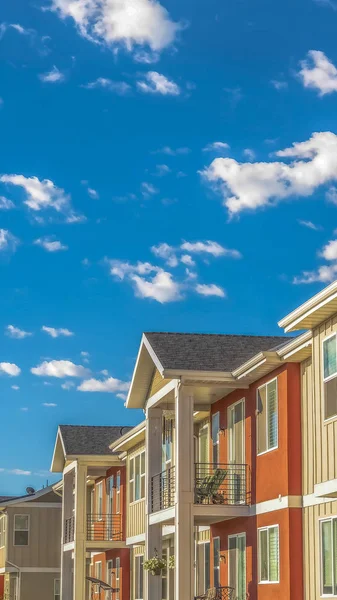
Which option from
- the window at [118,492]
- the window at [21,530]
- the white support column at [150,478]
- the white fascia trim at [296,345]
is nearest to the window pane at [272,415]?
the white fascia trim at [296,345]

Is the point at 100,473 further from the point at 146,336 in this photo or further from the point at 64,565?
the point at 146,336

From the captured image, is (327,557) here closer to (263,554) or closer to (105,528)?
(263,554)

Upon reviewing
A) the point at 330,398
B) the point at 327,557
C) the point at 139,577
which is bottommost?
the point at 139,577

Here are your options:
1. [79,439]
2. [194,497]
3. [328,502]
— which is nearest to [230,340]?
[194,497]

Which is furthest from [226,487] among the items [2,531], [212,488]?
[2,531]

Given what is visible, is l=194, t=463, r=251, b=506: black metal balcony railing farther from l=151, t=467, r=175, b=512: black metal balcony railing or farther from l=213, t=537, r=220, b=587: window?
l=151, t=467, r=175, b=512: black metal balcony railing

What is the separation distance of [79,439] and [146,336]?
641 inches

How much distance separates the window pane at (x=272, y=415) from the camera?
79.2 feet

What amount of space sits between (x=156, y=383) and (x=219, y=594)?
21.7 feet

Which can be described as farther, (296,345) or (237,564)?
(237,564)

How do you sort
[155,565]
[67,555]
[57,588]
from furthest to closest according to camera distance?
[57,588] < [67,555] < [155,565]

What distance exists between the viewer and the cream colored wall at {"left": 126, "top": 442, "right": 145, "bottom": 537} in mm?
37500

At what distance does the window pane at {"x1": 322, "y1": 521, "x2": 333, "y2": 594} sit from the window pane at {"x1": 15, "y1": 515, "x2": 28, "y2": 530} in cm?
3600

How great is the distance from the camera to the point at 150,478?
30047 millimetres
